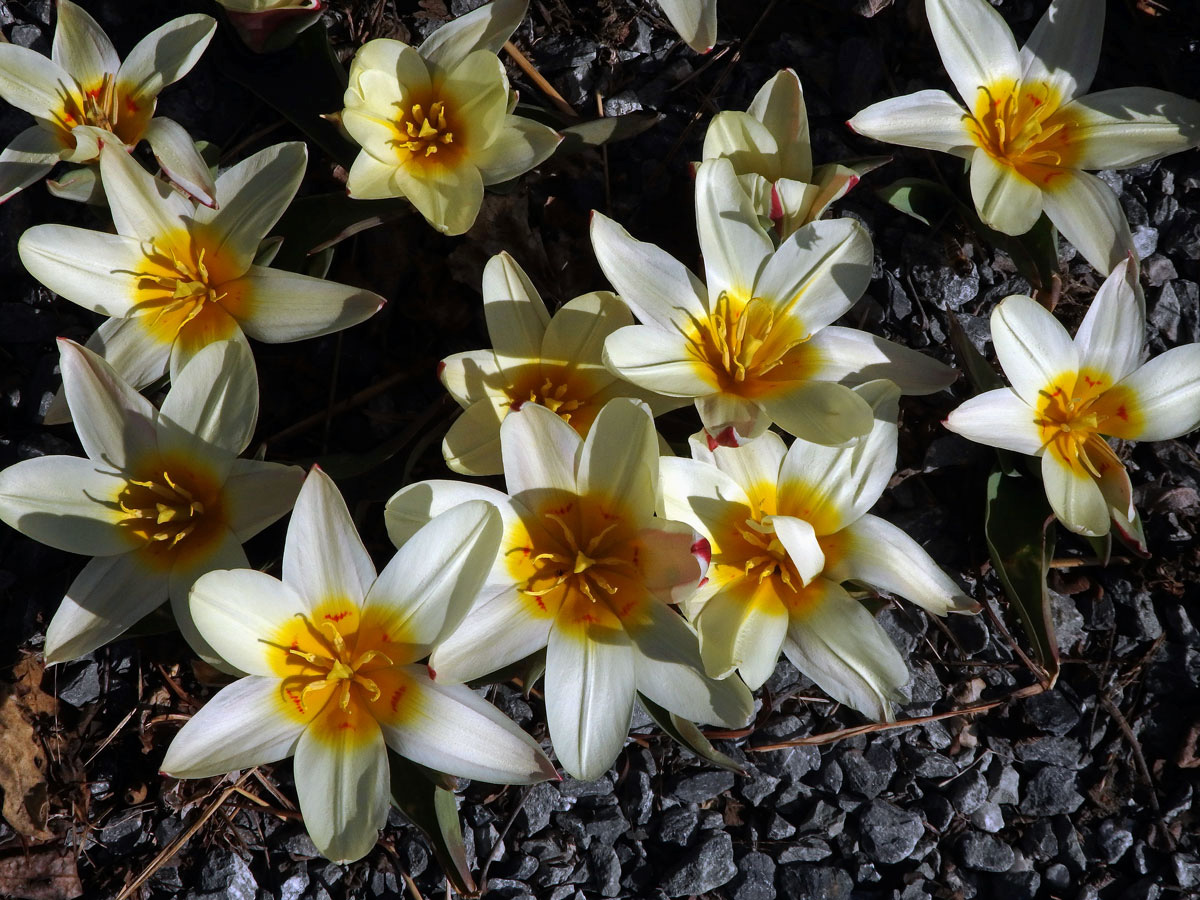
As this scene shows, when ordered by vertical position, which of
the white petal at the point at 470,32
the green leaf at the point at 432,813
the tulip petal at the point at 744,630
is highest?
the white petal at the point at 470,32

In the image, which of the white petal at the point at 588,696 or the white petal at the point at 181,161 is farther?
the white petal at the point at 181,161

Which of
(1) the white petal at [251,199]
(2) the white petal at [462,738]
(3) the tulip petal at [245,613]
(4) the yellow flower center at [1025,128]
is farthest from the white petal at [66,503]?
(4) the yellow flower center at [1025,128]

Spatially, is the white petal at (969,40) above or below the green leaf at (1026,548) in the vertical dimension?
above

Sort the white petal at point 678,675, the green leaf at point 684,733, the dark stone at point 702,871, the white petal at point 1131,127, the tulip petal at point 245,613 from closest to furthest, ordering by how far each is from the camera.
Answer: the tulip petal at point 245,613 < the white petal at point 678,675 < the green leaf at point 684,733 < the white petal at point 1131,127 < the dark stone at point 702,871

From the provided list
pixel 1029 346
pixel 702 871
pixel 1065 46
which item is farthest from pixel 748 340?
pixel 702 871

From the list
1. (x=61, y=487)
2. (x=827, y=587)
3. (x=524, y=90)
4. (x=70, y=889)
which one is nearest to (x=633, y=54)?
(x=524, y=90)

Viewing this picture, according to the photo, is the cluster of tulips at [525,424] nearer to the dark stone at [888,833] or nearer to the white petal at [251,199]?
the white petal at [251,199]

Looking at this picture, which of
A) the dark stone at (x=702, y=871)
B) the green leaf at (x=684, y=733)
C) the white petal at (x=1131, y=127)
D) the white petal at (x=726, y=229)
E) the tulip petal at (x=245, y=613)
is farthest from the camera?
the dark stone at (x=702, y=871)
